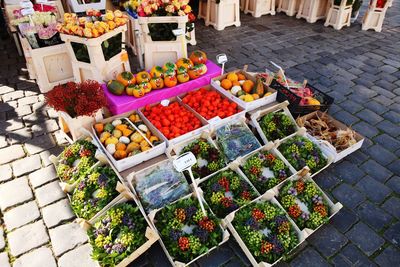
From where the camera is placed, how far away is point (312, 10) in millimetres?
8273

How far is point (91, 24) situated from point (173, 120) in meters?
1.64

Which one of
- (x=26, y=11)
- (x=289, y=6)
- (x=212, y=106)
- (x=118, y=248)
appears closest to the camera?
(x=118, y=248)

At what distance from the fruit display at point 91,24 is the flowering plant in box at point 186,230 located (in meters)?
2.47

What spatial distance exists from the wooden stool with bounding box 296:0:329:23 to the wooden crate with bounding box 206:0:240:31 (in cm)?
212

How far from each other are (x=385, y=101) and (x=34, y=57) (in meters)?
5.74

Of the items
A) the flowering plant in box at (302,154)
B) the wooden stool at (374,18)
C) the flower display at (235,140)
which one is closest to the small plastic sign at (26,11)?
the flower display at (235,140)

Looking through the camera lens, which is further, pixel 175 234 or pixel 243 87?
pixel 243 87

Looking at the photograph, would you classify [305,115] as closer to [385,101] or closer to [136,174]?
[385,101]

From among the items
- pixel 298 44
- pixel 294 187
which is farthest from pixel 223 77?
pixel 298 44

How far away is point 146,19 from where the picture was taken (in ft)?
13.8

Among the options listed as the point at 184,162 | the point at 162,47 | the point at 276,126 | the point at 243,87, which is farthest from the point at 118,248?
the point at 162,47

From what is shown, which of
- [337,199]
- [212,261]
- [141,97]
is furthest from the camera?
[141,97]

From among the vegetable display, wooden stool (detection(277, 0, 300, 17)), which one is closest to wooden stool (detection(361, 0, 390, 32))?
wooden stool (detection(277, 0, 300, 17))

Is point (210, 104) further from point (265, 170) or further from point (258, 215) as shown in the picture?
point (258, 215)
